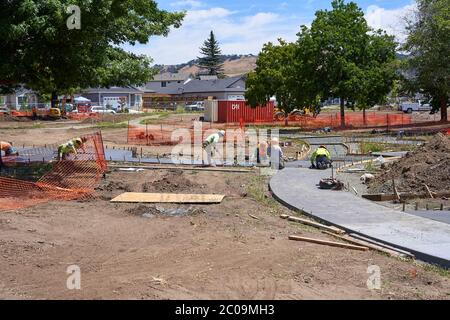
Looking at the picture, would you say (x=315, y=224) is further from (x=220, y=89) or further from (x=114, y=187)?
(x=220, y=89)

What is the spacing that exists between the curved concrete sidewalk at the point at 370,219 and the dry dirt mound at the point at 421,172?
1.22m

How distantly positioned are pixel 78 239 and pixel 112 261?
1.76 meters

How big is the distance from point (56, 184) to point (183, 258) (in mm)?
8478

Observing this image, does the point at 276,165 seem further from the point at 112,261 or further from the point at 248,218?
the point at 112,261

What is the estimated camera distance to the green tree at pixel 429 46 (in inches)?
1462

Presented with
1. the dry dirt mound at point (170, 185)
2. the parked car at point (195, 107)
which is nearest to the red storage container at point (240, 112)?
the parked car at point (195, 107)

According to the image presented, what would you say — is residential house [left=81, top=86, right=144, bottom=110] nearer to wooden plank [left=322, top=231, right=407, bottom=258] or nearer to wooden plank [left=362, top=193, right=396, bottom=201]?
wooden plank [left=362, top=193, right=396, bottom=201]

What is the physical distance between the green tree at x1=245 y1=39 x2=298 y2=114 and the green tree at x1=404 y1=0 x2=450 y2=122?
13.0m

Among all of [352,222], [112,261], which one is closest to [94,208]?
[112,261]

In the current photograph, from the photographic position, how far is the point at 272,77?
52.7 meters

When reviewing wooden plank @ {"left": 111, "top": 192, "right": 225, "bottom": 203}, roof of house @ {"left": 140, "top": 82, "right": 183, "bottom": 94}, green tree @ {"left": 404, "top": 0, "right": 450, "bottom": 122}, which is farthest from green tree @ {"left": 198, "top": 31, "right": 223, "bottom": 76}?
wooden plank @ {"left": 111, "top": 192, "right": 225, "bottom": 203}

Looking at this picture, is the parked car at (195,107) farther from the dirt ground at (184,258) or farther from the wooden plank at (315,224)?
the wooden plank at (315,224)

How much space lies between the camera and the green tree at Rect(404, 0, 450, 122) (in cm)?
3712

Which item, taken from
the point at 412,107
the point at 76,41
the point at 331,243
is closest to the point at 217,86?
the point at 412,107
